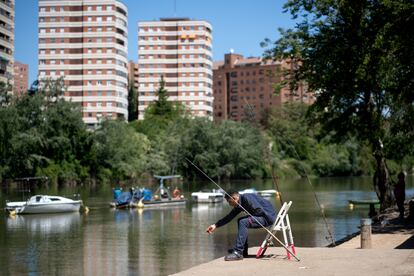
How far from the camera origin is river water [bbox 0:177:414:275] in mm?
22953

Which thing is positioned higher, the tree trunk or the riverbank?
the tree trunk

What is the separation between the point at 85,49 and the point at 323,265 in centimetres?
13773

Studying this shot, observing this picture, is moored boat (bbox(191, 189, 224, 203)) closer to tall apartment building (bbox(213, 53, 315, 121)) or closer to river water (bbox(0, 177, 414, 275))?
river water (bbox(0, 177, 414, 275))

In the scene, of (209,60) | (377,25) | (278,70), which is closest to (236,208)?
(377,25)

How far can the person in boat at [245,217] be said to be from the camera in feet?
47.1

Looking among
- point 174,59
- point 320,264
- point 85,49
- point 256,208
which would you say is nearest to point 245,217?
point 256,208

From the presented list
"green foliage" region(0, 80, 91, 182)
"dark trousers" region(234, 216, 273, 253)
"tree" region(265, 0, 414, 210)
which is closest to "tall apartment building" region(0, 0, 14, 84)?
"green foliage" region(0, 80, 91, 182)

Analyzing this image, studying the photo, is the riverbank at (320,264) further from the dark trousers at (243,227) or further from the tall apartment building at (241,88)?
the tall apartment building at (241,88)

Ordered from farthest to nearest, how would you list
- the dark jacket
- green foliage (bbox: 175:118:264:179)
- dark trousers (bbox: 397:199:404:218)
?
green foliage (bbox: 175:118:264:179) → dark trousers (bbox: 397:199:404:218) → the dark jacket

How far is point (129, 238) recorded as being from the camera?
105 feet

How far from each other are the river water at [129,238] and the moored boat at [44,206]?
1123 millimetres

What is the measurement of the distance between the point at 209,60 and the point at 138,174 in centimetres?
7230

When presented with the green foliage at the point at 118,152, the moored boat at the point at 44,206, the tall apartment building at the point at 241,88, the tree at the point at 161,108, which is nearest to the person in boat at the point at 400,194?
the moored boat at the point at 44,206

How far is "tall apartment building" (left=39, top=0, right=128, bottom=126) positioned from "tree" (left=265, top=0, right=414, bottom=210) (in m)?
113
